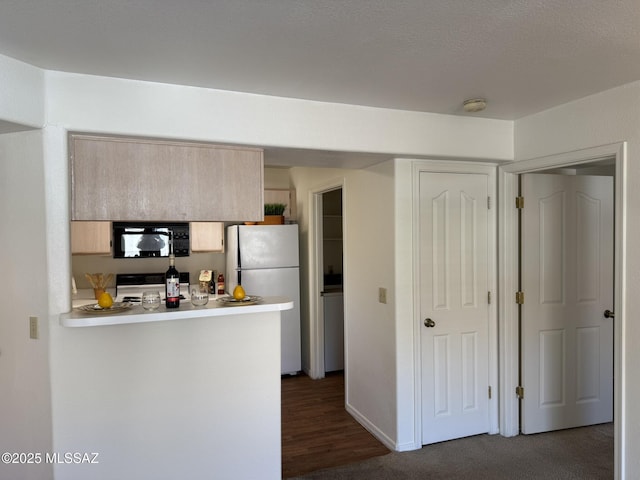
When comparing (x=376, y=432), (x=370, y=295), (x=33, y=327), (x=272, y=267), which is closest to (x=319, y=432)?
(x=376, y=432)

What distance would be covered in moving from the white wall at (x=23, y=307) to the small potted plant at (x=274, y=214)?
2.75 metres

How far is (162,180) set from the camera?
99.6 inches

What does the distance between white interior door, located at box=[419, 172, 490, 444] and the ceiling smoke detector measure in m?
0.59

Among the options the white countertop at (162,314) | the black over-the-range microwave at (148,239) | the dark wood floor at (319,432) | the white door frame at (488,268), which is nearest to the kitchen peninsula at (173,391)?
the white countertop at (162,314)

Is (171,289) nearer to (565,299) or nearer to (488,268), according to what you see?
(488,268)

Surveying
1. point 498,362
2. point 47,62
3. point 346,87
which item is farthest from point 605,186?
point 47,62

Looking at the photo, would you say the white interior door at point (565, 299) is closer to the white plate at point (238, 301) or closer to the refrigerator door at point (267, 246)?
the white plate at point (238, 301)

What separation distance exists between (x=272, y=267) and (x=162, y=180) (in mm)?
2399

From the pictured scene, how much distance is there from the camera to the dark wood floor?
3127 millimetres

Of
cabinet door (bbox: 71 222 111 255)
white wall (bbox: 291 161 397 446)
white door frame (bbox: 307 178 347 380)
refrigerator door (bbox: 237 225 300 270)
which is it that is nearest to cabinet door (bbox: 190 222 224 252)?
refrigerator door (bbox: 237 225 300 270)

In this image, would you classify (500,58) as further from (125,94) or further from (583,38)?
(125,94)

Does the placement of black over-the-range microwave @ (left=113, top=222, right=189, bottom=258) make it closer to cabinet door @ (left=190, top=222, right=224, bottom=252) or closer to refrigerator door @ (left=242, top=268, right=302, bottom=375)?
cabinet door @ (left=190, top=222, right=224, bottom=252)

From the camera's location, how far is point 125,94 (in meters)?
2.35

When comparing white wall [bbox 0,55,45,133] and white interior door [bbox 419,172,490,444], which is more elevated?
white wall [bbox 0,55,45,133]
